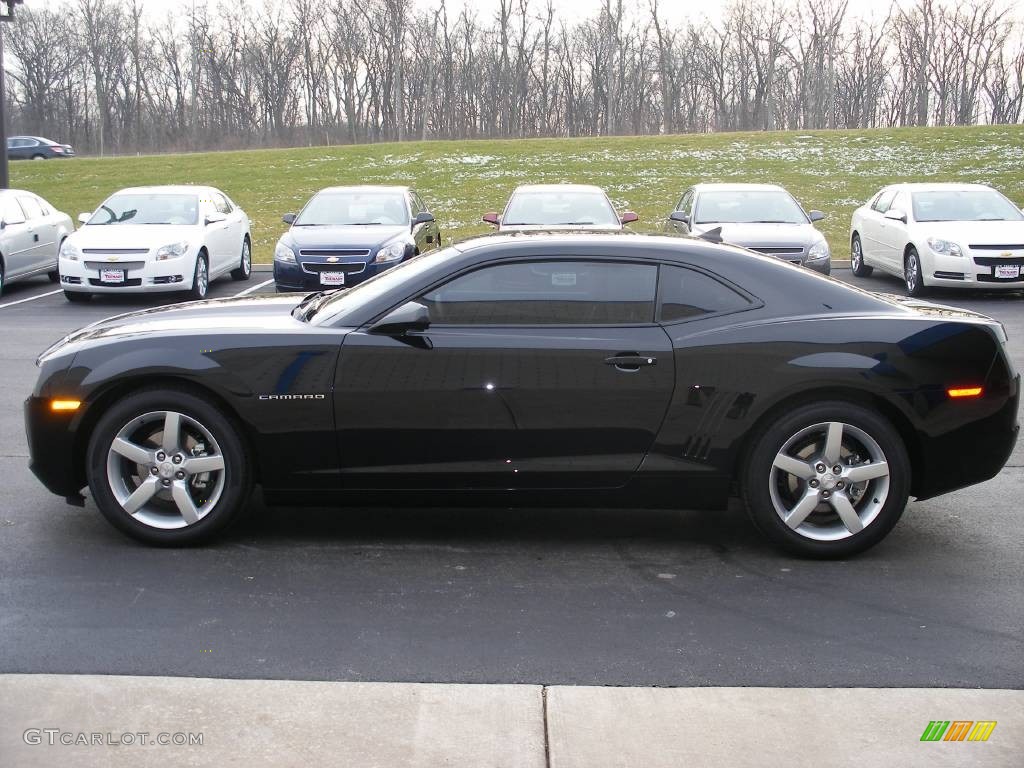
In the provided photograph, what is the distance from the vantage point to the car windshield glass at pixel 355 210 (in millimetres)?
15789

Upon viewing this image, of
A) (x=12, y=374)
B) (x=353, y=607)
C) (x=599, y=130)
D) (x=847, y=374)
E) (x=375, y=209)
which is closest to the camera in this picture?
(x=353, y=607)

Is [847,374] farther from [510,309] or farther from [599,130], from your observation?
[599,130]

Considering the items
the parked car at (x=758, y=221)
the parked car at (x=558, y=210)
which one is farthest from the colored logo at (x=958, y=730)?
the parked car at (x=558, y=210)

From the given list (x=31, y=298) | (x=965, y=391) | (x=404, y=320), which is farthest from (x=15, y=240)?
(x=965, y=391)

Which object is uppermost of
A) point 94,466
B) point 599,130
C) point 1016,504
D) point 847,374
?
point 599,130

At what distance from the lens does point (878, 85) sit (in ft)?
215

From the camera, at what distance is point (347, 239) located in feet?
Result: 48.2

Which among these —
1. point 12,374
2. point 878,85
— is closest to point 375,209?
point 12,374

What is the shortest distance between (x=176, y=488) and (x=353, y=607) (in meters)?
1.15

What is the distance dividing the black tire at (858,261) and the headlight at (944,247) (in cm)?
279

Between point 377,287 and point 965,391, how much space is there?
2.77m

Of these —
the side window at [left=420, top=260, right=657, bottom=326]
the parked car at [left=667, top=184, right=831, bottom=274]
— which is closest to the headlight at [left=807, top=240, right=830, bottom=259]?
the parked car at [left=667, top=184, right=831, bottom=274]

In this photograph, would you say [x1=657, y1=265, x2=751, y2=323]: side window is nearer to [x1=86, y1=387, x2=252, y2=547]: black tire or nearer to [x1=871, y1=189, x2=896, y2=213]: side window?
[x1=86, y1=387, x2=252, y2=547]: black tire

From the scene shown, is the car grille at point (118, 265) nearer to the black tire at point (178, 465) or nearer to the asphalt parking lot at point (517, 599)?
the asphalt parking lot at point (517, 599)
